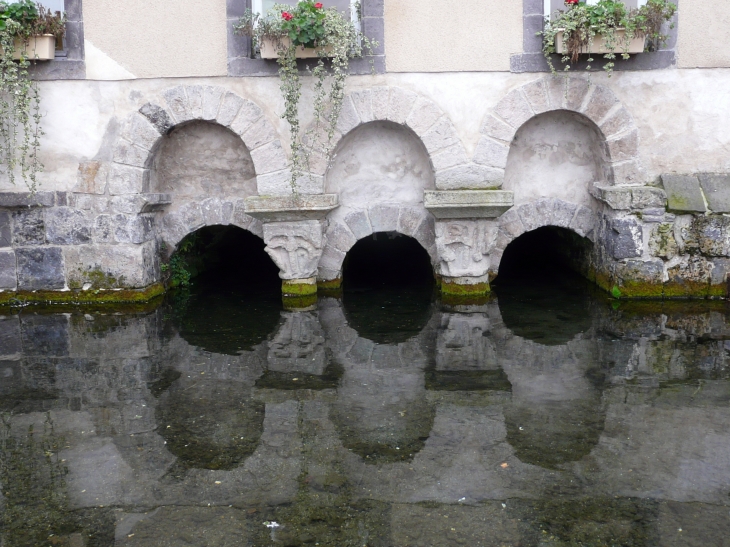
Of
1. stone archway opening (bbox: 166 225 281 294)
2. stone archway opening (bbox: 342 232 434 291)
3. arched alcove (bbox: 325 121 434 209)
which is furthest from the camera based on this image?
stone archway opening (bbox: 342 232 434 291)

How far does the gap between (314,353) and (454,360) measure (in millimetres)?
931

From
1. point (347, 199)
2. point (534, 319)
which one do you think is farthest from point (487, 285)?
point (347, 199)

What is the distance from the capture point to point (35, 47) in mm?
6465

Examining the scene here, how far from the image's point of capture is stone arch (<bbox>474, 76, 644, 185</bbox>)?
21.5ft

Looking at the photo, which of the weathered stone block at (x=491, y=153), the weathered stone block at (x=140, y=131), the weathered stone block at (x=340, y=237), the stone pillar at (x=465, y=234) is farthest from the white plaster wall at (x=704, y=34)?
the weathered stone block at (x=140, y=131)

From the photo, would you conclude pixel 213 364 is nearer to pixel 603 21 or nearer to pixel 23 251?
pixel 23 251

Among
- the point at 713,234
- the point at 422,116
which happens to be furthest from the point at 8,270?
the point at 713,234

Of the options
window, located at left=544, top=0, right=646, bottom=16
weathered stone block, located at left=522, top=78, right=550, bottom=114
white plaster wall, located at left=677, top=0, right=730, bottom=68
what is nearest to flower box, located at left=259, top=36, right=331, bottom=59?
weathered stone block, located at left=522, top=78, right=550, bottom=114

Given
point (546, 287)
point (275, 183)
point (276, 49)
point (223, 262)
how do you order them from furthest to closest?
point (223, 262) < point (546, 287) < point (275, 183) < point (276, 49)

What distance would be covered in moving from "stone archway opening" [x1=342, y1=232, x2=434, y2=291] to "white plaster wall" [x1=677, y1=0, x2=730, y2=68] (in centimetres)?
305

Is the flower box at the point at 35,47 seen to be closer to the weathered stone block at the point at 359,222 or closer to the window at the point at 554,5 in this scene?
the weathered stone block at the point at 359,222

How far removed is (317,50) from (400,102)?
0.81 m

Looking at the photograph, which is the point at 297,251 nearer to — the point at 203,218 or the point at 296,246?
the point at 296,246

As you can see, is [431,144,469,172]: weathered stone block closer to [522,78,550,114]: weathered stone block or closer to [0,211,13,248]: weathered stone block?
A: [522,78,550,114]: weathered stone block
